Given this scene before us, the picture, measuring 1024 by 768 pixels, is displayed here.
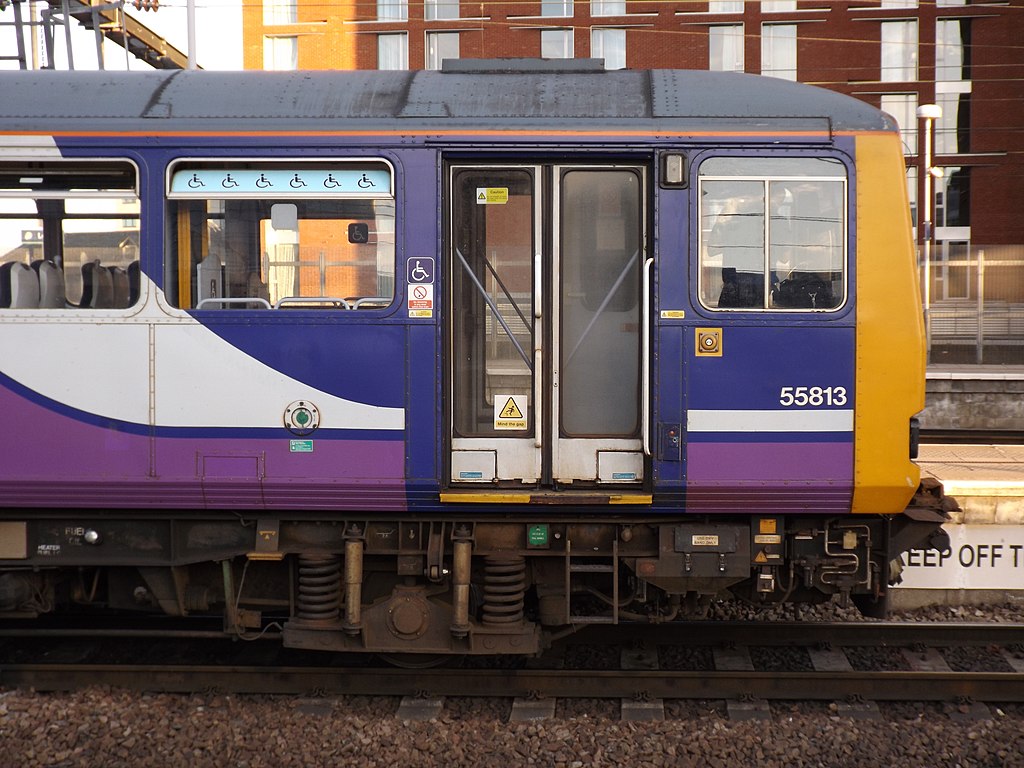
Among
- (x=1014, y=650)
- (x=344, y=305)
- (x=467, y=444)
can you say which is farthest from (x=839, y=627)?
(x=344, y=305)

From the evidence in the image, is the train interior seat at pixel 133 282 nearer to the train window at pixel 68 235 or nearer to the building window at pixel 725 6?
the train window at pixel 68 235

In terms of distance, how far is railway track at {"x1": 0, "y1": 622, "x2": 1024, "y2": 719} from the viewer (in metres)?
6.39

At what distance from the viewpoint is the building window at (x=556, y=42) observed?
4034 cm

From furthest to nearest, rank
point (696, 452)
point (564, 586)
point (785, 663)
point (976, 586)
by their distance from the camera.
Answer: point (976, 586)
point (785, 663)
point (564, 586)
point (696, 452)

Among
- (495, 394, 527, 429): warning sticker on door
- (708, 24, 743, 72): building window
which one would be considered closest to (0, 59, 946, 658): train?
(495, 394, 527, 429): warning sticker on door

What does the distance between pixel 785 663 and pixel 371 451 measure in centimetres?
343

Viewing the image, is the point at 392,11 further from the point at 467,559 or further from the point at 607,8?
the point at 467,559

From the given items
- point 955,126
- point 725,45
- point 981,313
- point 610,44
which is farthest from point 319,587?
point 955,126

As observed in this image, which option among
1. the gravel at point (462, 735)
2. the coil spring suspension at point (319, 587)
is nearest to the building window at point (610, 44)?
the coil spring suspension at point (319, 587)

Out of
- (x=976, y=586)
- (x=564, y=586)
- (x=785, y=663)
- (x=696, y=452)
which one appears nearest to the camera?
(x=696, y=452)

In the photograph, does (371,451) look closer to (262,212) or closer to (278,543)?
(278,543)

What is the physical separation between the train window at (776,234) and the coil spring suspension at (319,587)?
2903 mm

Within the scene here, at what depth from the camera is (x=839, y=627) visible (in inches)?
281

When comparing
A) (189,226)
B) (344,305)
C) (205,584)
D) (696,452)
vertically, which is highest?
(189,226)
